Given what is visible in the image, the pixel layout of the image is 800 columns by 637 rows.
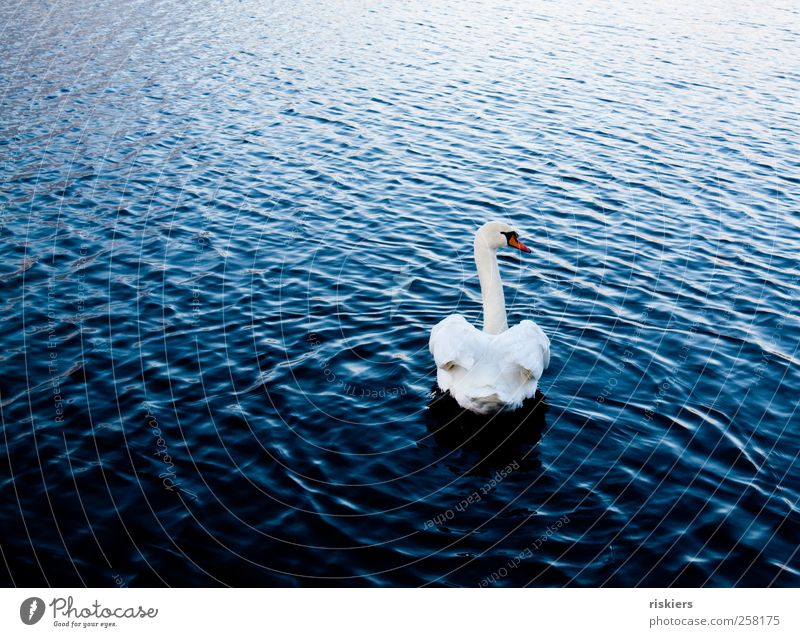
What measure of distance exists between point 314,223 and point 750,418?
1156 centimetres

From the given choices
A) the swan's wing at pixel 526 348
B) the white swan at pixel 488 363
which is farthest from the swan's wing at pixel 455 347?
the swan's wing at pixel 526 348

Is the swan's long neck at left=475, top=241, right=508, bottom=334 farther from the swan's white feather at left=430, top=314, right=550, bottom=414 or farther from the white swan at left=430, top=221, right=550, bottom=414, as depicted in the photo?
the swan's white feather at left=430, top=314, right=550, bottom=414

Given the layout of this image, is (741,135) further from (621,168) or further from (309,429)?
(309,429)

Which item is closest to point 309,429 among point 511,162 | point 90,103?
point 511,162

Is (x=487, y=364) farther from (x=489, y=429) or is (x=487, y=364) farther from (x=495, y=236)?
(x=495, y=236)

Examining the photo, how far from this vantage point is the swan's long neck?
14633 mm

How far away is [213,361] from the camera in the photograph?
1506 cm

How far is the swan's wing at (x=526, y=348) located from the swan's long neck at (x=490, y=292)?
Answer: 36.1 inches

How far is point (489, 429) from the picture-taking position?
13633mm

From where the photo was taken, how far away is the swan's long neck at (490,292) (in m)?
14.6

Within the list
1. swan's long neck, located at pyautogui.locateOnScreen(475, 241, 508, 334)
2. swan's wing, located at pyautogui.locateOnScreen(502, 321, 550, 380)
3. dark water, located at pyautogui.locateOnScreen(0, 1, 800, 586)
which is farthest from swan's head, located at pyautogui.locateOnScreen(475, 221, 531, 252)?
dark water, located at pyautogui.locateOnScreen(0, 1, 800, 586)
